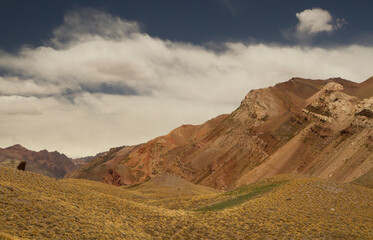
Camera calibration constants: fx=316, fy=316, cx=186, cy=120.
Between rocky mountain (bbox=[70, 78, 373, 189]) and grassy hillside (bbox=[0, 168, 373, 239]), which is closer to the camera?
grassy hillside (bbox=[0, 168, 373, 239])

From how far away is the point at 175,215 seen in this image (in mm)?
29422

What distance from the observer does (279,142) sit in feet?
330

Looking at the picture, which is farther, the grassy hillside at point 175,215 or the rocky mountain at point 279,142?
the rocky mountain at point 279,142

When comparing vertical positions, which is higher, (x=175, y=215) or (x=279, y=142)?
(x=279, y=142)

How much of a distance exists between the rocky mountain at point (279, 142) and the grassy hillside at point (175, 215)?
27787 mm

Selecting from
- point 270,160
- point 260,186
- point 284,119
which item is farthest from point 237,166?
point 260,186

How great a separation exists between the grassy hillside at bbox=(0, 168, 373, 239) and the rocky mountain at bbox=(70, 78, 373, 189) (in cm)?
2779

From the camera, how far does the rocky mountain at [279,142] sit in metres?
74.3

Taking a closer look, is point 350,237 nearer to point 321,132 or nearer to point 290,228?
point 290,228

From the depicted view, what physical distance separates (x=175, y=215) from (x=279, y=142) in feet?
254

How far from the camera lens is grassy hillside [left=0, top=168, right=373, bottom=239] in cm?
1911

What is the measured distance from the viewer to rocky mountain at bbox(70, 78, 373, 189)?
74.3 meters

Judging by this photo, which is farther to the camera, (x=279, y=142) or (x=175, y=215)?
(x=279, y=142)

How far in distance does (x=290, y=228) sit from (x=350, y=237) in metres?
4.55
